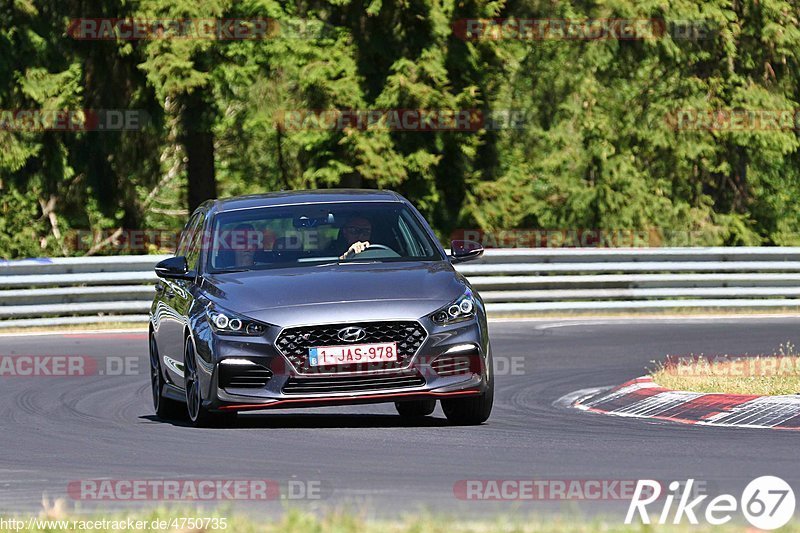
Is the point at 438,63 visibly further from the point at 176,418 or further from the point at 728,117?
the point at 176,418

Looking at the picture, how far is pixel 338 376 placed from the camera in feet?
34.7

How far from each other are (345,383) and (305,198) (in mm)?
2175

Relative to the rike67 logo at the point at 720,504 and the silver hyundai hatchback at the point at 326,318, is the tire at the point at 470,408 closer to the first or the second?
the silver hyundai hatchback at the point at 326,318

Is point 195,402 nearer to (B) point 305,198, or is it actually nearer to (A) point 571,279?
(B) point 305,198

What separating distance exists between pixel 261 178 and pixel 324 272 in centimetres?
4079

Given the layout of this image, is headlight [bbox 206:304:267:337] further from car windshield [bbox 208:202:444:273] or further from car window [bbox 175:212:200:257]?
car window [bbox 175:212:200:257]

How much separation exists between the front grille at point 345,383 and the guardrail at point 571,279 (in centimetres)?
1244

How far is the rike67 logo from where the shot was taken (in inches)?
279

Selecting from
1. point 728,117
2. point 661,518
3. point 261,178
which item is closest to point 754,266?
point 728,117

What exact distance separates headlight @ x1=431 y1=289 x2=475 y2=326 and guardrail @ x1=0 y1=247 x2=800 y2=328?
1245 centimetres

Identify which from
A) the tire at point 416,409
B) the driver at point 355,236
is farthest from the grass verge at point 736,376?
the driver at point 355,236

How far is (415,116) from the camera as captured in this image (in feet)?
109

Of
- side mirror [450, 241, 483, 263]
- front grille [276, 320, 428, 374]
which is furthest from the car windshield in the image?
front grille [276, 320, 428, 374]

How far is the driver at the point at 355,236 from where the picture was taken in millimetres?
11758
